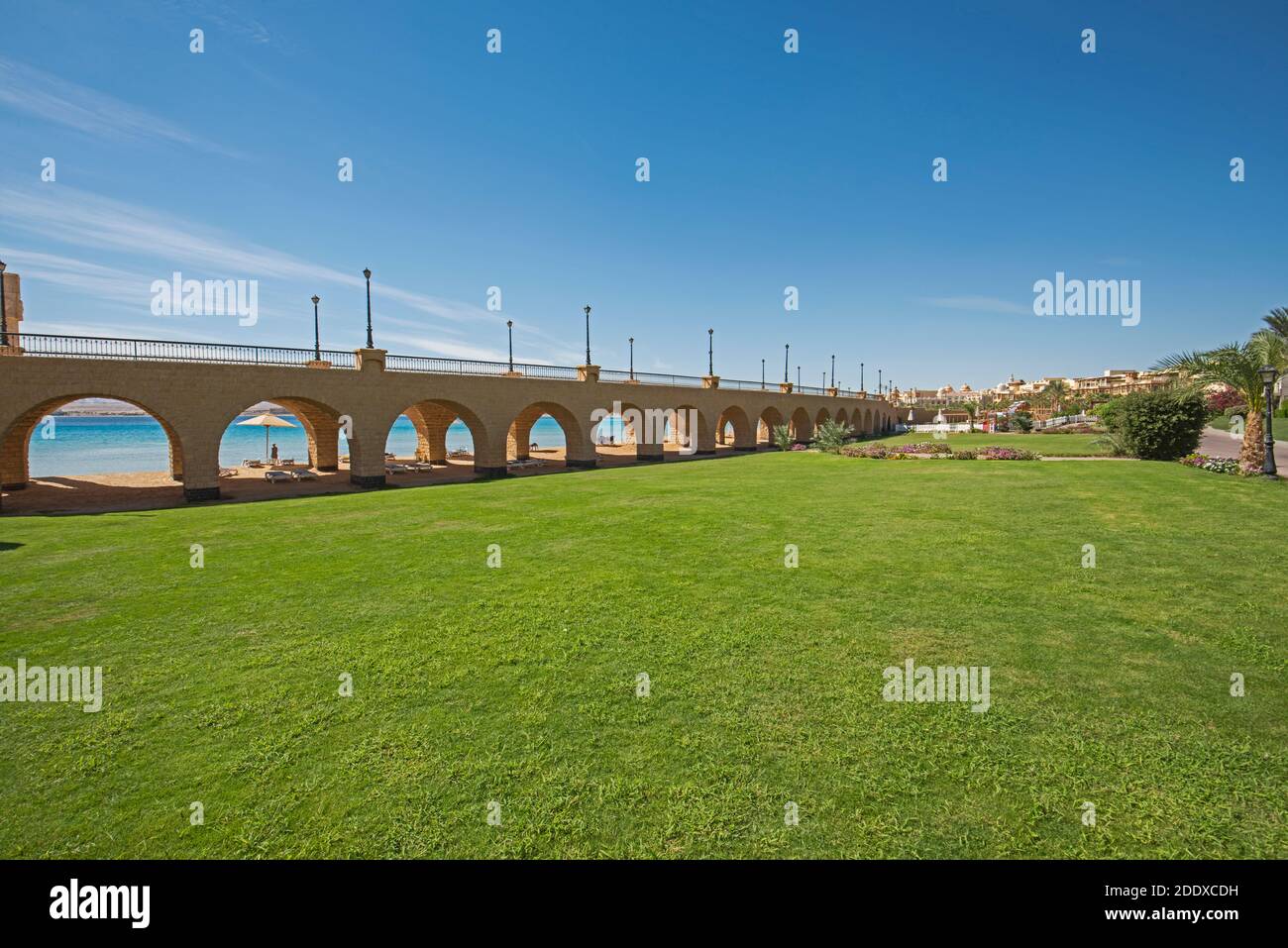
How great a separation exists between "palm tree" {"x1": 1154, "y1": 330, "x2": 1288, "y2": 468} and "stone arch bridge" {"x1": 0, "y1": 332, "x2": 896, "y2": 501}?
25.4 m

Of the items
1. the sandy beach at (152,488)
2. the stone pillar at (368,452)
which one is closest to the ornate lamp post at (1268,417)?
the sandy beach at (152,488)

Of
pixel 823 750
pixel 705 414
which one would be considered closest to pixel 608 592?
pixel 823 750

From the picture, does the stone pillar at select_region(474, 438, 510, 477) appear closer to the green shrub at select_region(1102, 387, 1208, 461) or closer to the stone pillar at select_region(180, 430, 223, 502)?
the stone pillar at select_region(180, 430, 223, 502)

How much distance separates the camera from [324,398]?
73.0ft

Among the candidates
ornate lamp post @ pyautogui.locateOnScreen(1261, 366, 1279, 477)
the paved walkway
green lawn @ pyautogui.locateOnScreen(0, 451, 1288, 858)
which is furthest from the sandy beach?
the paved walkway

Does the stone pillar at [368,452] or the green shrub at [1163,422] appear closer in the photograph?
the stone pillar at [368,452]

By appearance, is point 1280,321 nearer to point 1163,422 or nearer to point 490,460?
point 1163,422

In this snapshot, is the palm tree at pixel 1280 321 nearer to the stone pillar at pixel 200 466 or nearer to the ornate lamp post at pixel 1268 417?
the ornate lamp post at pixel 1268 417

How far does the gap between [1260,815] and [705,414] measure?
37942mm

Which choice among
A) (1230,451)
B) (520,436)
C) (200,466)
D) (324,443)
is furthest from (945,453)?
(200,466)

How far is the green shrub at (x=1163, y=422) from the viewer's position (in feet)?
81.4

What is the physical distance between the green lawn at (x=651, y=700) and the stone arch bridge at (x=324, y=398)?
353 inches

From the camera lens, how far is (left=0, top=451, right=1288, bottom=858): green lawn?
3.69 meters
